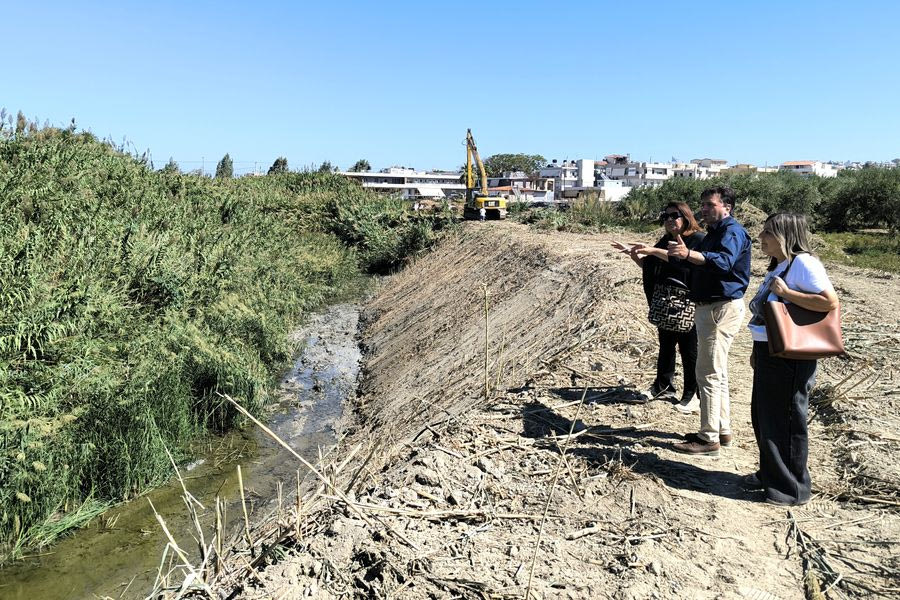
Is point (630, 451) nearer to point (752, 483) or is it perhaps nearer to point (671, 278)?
point (752, 483)

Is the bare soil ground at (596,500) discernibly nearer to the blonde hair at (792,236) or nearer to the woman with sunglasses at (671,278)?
the woman with sunglasses at (671,278)

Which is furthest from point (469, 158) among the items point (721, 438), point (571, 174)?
point (571, 174)

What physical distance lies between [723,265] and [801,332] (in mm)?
938

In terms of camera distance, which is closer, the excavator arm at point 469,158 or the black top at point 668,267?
the black top at point 668,267

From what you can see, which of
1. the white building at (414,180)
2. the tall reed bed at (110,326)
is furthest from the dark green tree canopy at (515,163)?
the tall reed bed at (110,326)

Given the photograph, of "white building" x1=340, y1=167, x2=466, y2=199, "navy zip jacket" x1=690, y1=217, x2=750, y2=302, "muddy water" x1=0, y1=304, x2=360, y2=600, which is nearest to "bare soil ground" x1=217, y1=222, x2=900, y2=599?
"muddy water" x1=0, y1=304, x2=360, y2=600

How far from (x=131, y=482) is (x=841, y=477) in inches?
307

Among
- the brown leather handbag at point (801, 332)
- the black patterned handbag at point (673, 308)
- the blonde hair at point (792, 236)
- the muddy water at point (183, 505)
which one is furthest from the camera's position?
the muddy water at point (183, 505)

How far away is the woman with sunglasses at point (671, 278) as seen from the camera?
5605 mm

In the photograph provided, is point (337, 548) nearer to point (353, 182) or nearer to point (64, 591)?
point (64, 591)

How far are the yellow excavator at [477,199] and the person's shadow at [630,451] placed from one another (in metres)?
22.7

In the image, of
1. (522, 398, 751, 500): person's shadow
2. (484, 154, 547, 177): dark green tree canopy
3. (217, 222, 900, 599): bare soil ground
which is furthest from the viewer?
(484, 154, 547, 177): dark green tree canopy

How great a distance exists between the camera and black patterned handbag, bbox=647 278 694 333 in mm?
5715

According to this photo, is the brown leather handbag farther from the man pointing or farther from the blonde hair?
the man pointing
